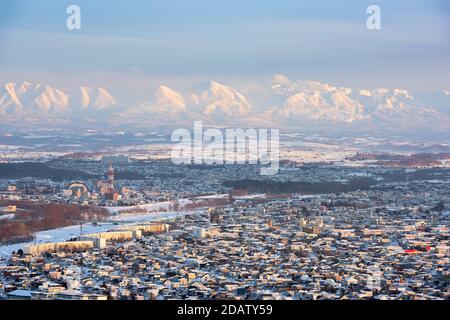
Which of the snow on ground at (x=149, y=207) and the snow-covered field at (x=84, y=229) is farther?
the snow on ground at (x=149, y=207)

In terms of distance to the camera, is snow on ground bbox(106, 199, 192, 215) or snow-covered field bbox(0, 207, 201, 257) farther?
snow on ground bbox(106, 199, 192, 215)

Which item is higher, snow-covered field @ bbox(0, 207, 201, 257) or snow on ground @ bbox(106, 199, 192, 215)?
snow-covered field @ bbox(0, 207, 201, 257)

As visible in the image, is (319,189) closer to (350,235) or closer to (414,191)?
(414,191)

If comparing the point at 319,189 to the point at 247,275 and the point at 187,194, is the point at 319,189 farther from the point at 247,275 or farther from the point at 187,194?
the point at 247,275

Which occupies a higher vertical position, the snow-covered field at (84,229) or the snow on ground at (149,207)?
Answer: the snow-covered field at (84,229)

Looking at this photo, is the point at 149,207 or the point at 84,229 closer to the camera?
the point at 84,229
